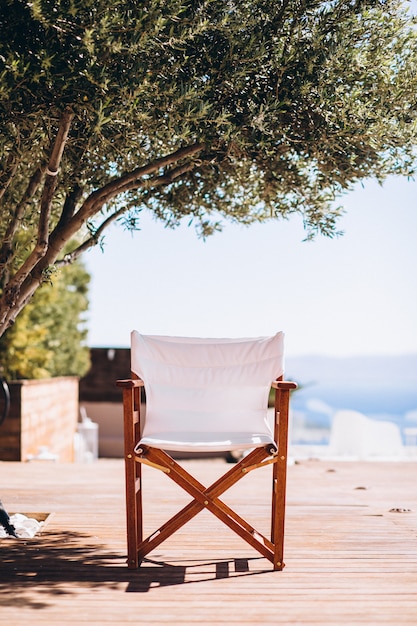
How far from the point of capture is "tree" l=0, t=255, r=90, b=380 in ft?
24.4

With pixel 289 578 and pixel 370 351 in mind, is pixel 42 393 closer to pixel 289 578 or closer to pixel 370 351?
pixel 289 578

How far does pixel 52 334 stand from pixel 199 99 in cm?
671

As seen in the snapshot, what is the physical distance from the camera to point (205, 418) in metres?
3.24

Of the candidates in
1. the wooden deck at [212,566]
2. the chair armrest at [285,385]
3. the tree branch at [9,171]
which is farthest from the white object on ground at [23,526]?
the tree branch at [9,171]

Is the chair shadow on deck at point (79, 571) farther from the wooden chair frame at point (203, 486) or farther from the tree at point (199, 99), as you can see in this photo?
the tree at point (199, 99)

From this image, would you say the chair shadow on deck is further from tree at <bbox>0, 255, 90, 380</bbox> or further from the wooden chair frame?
tree at <bbox>0, 255, 90, 380</bbox>

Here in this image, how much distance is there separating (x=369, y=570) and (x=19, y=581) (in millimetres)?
1420

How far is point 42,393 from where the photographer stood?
24.3ft

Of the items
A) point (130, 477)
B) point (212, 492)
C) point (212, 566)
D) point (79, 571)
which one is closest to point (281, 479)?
point (212, 492)

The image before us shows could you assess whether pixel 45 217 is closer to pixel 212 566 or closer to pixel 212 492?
pixel 212 492

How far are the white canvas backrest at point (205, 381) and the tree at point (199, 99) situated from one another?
32.1 inches

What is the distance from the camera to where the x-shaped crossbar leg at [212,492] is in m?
2.85

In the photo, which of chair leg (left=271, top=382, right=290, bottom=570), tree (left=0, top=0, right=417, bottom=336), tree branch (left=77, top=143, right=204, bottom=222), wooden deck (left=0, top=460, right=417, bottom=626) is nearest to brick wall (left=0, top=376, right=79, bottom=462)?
wooden deck (left=0, top=460, right=417, bottom=626)

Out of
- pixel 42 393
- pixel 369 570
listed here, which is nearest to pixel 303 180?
pixel 369 570
